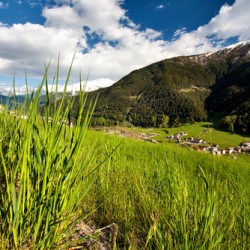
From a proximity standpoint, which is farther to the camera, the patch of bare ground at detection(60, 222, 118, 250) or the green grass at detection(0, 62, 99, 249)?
the patch of bare ground at detection(60, 222, 118, 250)

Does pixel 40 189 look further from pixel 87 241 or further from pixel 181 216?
pixel 181 216

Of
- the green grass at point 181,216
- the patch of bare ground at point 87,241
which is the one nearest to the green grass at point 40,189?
the patch of bare ground at point 87,241

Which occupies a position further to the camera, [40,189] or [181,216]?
[181,216]

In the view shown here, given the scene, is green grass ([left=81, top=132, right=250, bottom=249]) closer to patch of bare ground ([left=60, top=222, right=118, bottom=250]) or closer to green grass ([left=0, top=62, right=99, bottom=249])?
patch of bare ground ([left=60, top=222, right=118, bottom=250])

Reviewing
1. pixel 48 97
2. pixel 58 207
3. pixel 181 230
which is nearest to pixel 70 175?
pixel 58 207

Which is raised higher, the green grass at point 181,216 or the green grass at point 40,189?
the green grass at point 40,189

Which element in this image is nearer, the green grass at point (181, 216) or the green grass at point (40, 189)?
the green grass at point (40, 189)

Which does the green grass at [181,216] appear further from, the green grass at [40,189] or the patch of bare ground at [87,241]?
the green grass at [40,189]

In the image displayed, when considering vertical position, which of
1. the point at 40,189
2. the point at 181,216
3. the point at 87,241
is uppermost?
the point at 40,189

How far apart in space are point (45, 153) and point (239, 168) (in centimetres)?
739

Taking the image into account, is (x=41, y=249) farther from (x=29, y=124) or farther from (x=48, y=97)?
(x=48, y=97)

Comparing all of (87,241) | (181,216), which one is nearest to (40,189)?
(87,241)

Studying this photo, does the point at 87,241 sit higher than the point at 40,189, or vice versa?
the point at 40,189

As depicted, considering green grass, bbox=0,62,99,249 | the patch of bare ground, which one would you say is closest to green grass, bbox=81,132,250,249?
the patch of bare ground
